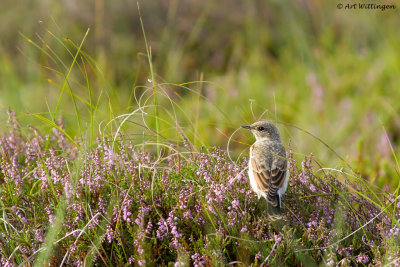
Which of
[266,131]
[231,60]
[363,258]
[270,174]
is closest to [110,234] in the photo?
[270,174]

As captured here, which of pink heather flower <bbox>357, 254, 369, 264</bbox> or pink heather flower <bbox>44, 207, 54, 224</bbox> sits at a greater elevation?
pink heather flower <bbox>44, 207, 54, 224</bbox>

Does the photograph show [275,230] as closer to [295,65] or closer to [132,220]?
[132,220]

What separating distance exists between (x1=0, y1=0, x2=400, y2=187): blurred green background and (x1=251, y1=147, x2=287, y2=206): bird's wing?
3837 millimetres

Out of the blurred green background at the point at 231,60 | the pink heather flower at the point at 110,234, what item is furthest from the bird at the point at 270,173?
the blurred green background at the point at 231,60

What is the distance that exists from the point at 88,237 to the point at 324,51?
28.9 feet

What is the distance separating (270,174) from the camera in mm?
4293

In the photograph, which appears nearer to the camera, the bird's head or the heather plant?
Result: the heather plant

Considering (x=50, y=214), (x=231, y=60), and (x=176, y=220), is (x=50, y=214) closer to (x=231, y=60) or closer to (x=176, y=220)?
(x=176, y=220)

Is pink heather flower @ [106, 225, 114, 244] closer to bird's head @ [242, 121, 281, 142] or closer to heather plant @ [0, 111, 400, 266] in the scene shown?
heather plant @ [0, 111, 400, 266]

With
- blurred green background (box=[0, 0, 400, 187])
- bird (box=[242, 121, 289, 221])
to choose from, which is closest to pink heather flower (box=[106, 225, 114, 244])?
bird (box=[242, 121, 289, 221])

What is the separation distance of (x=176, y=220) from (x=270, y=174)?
91 centimetres

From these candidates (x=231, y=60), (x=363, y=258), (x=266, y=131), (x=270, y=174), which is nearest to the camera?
(x=363, y=258)

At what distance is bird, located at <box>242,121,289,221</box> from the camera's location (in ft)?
13.0

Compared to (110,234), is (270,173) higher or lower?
higher
